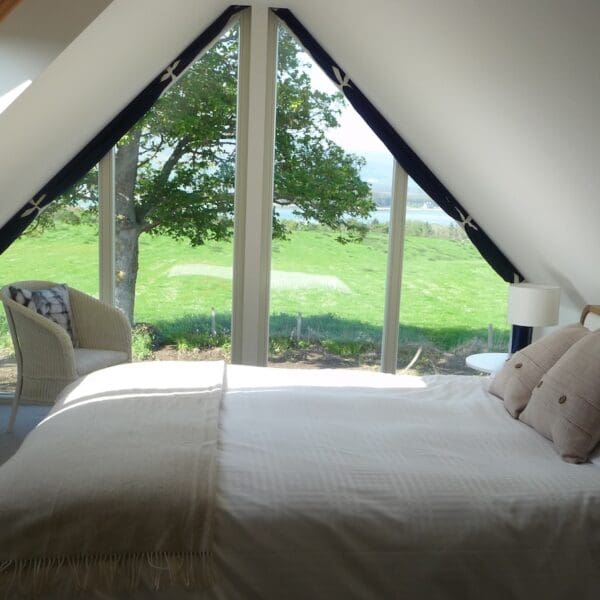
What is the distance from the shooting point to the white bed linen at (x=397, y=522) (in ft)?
6.40

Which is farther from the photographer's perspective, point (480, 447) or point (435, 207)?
point (435, 207)

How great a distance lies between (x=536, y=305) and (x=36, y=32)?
2.59 metres

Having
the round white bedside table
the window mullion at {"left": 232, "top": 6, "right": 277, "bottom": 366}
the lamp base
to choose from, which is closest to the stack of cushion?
the round white bedside table

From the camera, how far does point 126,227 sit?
4.72 meters

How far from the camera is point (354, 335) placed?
16.1ft

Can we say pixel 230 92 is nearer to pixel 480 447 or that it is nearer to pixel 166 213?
pixel 166 213

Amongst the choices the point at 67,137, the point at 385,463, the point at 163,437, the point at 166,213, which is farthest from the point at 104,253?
the point at 385,463

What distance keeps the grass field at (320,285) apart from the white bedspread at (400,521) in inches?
94.8

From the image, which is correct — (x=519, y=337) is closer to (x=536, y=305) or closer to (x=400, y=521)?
(x=536, y=305)

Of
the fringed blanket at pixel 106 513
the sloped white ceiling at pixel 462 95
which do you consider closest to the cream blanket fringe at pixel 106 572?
the fringed blanket at pixel 106 513

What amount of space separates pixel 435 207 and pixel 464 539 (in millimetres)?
3043

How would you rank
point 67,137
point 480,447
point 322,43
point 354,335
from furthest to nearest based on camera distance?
point 354,335
point 322,43
point 67,137
point 480,447

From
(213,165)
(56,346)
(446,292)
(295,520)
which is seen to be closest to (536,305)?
(446,292)

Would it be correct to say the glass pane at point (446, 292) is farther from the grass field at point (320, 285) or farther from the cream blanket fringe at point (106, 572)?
the cream blanket fringe at point (106, 572)
